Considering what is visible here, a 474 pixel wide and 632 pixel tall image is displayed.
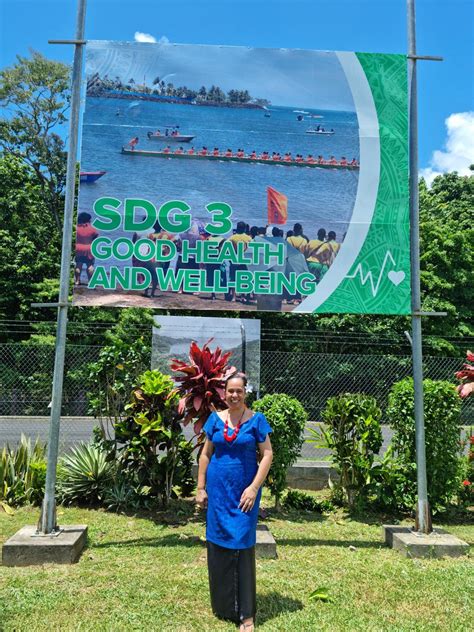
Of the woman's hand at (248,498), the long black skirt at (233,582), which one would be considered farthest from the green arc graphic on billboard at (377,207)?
the long black skirt at (233,582)

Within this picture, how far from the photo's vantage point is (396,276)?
19.4 feet

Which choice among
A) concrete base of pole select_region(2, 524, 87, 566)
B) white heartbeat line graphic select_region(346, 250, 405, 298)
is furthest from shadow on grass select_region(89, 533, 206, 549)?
white heartbeat line graphic select_region(346, 250, 405, 298)

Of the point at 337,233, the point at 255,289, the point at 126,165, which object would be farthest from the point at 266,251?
the point at 126,165

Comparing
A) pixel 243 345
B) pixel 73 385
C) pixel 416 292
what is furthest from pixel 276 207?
pixel 243 345

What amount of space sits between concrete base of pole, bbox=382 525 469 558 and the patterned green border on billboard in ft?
7.60

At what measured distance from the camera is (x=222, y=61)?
6.03 metres

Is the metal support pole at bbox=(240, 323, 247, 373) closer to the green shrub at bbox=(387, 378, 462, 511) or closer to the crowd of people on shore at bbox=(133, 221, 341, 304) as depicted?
the green shrub at bbox=(387, 378, 462, 511)

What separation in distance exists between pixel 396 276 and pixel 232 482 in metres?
3.19

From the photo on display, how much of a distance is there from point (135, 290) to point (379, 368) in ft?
28.1

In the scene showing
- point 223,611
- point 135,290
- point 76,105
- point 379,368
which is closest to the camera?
point 223,611

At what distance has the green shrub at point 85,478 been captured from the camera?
263 inches

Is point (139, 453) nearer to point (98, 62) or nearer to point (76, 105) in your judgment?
point (76, 105)

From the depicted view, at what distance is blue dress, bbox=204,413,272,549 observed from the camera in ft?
12.3

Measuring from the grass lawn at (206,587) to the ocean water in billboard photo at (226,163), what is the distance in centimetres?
338
